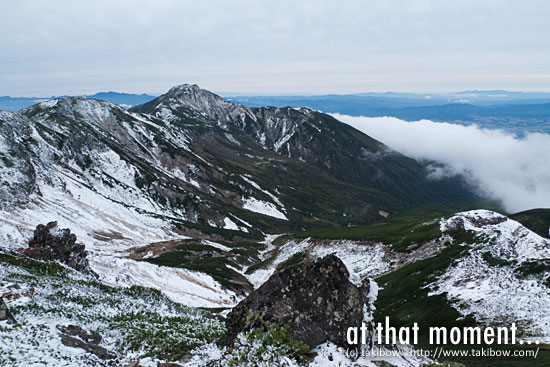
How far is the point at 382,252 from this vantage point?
233 ft

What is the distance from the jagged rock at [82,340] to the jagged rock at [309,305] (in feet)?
20.1

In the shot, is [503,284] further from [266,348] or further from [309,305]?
[266,348]

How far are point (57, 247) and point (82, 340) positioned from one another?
94.8 feet

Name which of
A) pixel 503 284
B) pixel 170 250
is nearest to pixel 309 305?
pixel 503 284

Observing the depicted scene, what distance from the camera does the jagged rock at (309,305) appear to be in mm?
15203

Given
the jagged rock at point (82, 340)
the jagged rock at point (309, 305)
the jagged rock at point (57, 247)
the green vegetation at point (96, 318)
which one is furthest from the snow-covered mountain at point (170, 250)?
the jagged rock at point (57, 247)

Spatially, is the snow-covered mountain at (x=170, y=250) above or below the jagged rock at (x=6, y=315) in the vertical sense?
below

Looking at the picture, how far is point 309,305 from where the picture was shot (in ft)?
51.8

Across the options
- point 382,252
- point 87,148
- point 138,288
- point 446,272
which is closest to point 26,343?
point 138,288

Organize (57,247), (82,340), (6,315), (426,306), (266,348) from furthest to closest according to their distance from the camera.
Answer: (57,247) → (426,306) → (82,340) → (6,315) → (266,348)

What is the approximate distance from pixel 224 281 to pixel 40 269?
4621cm

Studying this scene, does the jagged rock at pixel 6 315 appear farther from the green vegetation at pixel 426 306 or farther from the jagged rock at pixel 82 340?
the green vegetation at pixel 426 306

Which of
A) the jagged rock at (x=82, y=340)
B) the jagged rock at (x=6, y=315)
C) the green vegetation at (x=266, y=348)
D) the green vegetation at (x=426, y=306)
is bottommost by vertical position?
the green vegetation at (x=426, y=306)

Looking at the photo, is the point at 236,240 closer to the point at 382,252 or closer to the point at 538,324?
the point at 382,252
